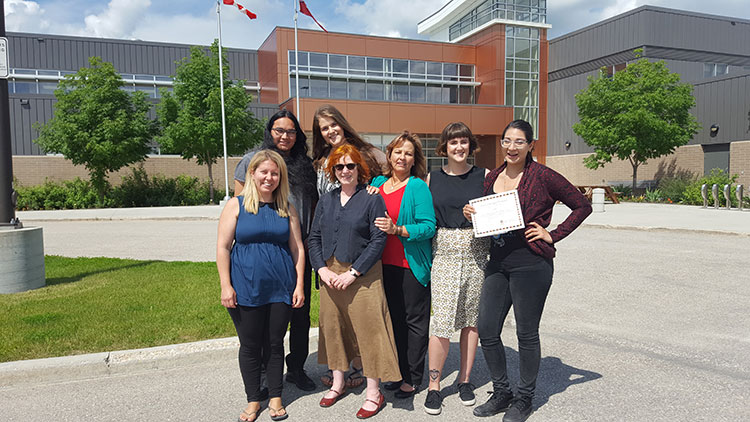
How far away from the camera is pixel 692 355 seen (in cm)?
463

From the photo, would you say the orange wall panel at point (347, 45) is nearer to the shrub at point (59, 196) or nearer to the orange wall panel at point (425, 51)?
the orange wall panel at point (425, 51)

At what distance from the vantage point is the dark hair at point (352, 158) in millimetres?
3617

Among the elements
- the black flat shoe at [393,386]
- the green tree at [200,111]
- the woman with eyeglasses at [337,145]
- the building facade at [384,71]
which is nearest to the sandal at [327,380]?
the woman with eyeglasses at [337,145]

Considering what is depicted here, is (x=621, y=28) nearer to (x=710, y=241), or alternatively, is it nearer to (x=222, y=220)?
(x=710, y=241)

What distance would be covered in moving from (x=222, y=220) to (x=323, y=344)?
1.19m

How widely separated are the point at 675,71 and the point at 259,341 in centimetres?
3677

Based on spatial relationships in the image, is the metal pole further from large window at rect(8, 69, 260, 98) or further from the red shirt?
large window at rect(8, 69, 260, 98)

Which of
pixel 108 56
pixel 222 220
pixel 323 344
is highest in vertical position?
pixel 108 56

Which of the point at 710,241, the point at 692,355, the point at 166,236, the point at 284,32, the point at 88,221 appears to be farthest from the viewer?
the point at 284,32

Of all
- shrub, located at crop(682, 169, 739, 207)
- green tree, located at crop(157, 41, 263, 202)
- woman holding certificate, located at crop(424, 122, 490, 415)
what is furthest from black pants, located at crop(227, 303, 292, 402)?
shrub, located at crop(682, 169, 739, 207)

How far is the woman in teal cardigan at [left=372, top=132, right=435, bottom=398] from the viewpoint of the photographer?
3.58 metres

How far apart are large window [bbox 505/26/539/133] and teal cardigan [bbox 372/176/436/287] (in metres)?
35.6

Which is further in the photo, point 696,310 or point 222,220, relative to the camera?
point 696,310

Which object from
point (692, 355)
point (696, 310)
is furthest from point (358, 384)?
point (696, 310)
